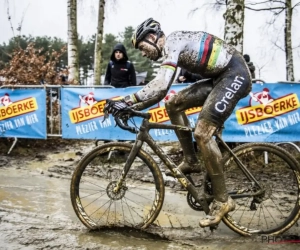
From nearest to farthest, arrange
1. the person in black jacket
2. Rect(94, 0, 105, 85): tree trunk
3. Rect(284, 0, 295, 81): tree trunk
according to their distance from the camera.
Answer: the person in black jacket
Rect(94, 0, 105, 85): tree trunk
Rect(284, 0, 295, 81): tree trunk

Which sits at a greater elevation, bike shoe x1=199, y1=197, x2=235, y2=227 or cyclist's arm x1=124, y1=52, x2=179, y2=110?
cyclist's arm x1=124, y1=52, x2=179, y2=110

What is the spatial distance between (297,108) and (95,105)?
13.0 ft

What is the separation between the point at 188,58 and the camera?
339cm

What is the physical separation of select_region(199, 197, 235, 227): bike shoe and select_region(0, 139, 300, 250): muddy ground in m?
0.16

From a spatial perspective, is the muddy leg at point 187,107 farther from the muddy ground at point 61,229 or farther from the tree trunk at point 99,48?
the tree trunk at point 99,48

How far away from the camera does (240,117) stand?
276 inches

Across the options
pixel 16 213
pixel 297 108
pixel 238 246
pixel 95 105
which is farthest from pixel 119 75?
pixel 238 246

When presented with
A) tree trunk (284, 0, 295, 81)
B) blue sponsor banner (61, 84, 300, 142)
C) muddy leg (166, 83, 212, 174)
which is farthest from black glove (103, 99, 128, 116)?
tree trunk (284, 0, 295, 81)

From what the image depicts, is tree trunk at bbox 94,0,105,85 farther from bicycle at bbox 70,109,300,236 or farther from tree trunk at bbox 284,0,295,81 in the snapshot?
bicycle at bbox 70,109,300,236

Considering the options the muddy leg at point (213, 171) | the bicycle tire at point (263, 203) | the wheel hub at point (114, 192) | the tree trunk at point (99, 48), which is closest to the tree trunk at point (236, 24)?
the bicycle tire at point (263, 203)

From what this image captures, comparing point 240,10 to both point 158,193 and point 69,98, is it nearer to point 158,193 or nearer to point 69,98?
point 69,98

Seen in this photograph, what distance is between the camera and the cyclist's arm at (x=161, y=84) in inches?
127

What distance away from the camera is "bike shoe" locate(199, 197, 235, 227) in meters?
3.40

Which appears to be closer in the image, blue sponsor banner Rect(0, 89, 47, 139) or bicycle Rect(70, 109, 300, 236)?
bicycle Rect(70, 109, 300, 236)
